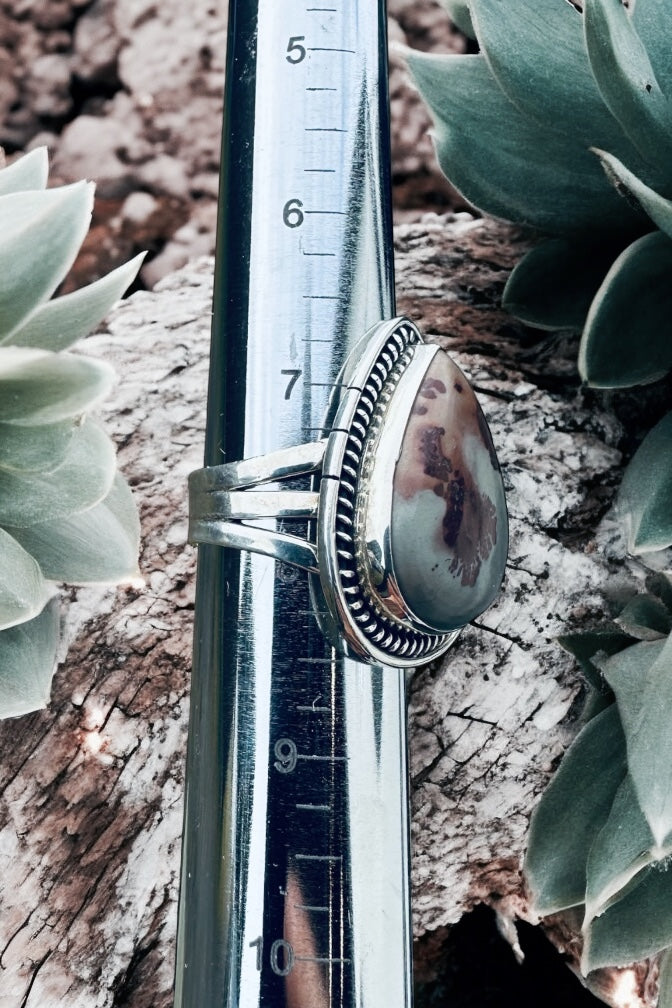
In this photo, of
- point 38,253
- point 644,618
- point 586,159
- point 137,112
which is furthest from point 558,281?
point 137,112

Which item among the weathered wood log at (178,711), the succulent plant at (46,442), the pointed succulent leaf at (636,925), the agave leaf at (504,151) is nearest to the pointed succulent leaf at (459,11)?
the agave leaf at (504,151)

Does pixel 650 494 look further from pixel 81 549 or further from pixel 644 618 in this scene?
pixel 81 549

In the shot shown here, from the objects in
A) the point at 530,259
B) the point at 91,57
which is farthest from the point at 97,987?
the point at 91,57

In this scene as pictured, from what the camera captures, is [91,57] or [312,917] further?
[91,57]

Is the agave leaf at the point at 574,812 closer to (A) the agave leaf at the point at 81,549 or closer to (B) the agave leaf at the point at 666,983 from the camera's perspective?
(B) the agave leaf at the point at 666,983

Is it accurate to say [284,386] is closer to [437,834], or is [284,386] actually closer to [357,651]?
[357,651]
